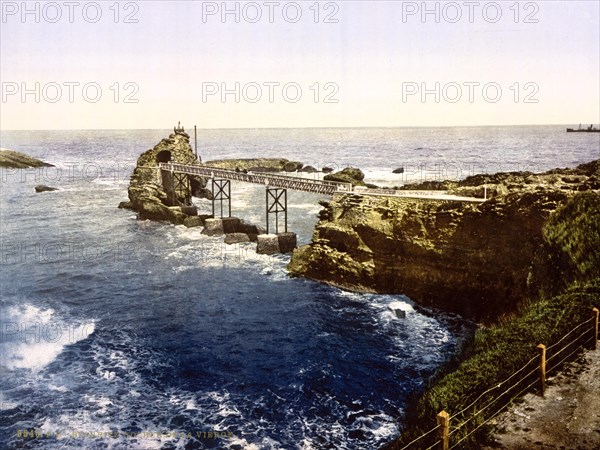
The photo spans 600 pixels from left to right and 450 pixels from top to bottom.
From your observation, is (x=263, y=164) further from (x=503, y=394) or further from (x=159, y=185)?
(x=503, y=394)

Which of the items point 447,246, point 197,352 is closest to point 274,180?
point 447,246

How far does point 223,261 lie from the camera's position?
140ft

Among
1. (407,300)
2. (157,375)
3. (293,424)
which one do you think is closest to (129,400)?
(157,375)

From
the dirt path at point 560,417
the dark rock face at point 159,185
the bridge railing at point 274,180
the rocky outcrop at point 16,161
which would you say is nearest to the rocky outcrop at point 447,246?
the bridge railing at point 274,180

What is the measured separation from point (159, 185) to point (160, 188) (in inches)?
30.1

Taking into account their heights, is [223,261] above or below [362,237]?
below

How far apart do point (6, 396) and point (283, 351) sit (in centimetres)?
1280

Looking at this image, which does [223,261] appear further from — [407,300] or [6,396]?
[6,396]

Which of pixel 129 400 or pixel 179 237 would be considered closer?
pixel 129 400

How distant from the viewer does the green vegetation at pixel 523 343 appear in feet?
47.7

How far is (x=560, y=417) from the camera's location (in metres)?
13.1

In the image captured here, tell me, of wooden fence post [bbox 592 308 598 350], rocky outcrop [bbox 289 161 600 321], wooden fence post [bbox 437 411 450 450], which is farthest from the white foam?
wooden fence post [bbox 592 308 598 350]

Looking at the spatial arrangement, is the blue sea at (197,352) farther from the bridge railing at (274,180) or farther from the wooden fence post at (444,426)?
the wooden fence post at (444,426)

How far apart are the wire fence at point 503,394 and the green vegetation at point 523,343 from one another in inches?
1.4
